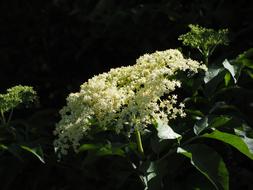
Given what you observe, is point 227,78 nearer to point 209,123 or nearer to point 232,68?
point 232,68

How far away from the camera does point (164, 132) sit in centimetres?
190

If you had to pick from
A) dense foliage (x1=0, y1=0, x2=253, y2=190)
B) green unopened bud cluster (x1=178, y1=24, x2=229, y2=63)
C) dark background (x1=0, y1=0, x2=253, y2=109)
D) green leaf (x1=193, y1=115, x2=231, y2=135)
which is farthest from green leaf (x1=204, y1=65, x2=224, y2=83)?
dark background (x1=0, y1=0, x2=253, y2=109)

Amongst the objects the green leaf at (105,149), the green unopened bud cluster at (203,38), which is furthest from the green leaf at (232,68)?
the green leaf at (105,149)

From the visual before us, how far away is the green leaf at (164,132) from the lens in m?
1.89

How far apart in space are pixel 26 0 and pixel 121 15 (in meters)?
1.49

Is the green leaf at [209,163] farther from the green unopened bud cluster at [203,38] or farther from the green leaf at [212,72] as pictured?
the green unopened bud cluster at [203,38]

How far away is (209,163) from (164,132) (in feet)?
0.56

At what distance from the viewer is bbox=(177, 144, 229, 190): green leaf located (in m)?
1.83

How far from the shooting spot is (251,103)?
267 centimetres

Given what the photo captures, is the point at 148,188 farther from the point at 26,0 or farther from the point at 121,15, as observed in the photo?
the point at 26,0

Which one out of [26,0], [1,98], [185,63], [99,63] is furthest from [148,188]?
[26,0]

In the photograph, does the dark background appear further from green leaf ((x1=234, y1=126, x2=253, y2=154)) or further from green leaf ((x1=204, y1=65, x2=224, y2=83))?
green leaf ((x1=234, y1=126, x2=253, y2=154))

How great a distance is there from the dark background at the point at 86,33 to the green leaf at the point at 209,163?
123 centimetres

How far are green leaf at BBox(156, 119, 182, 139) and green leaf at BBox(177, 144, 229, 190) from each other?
5cm
